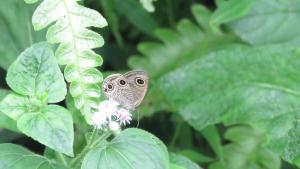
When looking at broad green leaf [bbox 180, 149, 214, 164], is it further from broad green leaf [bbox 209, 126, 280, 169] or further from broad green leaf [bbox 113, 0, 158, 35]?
broad green leaf [bbox 113, 0, 158, 35]

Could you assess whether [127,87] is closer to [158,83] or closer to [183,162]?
[183,162]

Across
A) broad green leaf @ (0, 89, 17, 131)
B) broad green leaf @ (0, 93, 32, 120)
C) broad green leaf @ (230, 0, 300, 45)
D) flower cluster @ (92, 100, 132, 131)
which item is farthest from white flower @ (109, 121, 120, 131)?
broad green leaf @ (230, 0, 300, 45)

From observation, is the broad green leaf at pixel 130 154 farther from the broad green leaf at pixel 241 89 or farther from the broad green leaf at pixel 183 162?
the broad green leaf at pixel 241 89

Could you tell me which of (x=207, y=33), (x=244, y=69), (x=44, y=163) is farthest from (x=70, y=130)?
(x=207, y=33)

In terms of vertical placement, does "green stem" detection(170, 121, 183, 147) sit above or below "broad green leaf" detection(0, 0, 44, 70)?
below

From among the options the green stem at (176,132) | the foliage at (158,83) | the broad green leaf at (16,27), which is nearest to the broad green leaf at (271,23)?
the foliage at (158,83)

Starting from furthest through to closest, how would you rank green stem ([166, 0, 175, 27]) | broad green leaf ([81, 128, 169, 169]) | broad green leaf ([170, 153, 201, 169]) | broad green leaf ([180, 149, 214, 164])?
green stem ([166, 0, 175, 27]), broad green leaf ([180, 149, 214, 164]), broad green leaf ([170, 153, 201, 169]), broad green leaf ([81, 128, 169, 169])
